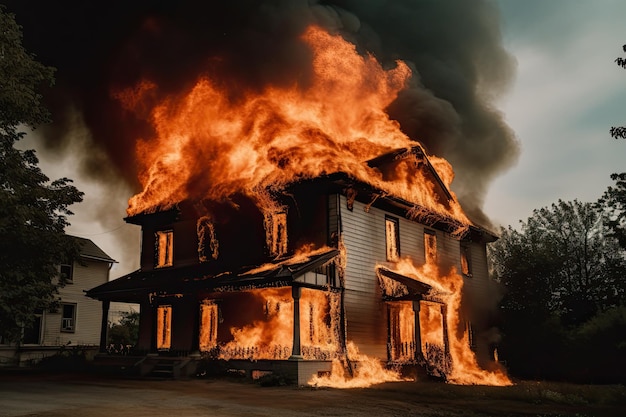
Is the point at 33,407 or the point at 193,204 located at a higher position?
the point at 193,204

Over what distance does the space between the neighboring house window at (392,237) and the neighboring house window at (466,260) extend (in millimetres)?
5923

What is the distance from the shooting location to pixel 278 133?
22219 millimetres

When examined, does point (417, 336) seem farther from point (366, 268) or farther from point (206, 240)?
point (206, 240)

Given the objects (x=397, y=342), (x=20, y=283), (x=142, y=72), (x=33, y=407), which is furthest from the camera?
(x=142, y=72)

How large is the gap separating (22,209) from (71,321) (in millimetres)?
20422

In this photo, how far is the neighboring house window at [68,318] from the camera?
110 ft

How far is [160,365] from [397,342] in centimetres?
884

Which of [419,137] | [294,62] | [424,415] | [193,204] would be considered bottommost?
[424,415]

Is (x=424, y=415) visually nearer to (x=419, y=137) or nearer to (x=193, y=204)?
(x=193, y=204)

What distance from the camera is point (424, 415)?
11320mm

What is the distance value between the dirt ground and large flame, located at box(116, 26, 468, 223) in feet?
26.1

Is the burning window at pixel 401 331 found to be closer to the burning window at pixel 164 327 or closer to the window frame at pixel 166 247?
the burning window at pixel 164 327

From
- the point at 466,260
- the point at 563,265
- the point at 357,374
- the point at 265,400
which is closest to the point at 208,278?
the point at 357,374

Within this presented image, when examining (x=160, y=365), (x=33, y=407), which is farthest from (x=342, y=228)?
(x=33, y=407)
